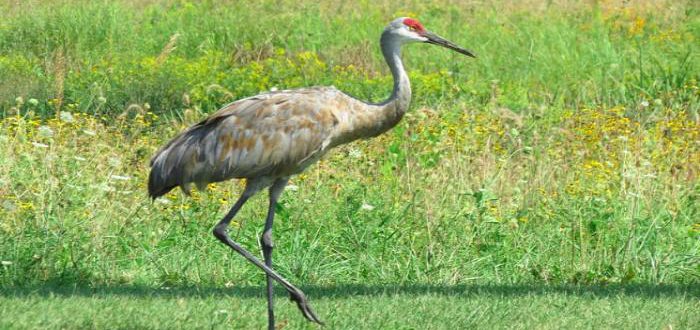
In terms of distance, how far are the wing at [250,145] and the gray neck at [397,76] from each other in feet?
1.37

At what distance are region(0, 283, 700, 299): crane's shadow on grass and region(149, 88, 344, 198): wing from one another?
0.75 metres

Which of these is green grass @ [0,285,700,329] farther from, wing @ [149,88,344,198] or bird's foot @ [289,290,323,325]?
wing @ [149,88,344,198]

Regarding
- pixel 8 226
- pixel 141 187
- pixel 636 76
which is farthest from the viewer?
pixel 636 76

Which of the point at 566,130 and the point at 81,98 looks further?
the point at 81,98

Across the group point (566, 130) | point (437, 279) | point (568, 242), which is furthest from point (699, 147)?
point (437, 279)

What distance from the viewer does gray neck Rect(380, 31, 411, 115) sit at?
311 inches

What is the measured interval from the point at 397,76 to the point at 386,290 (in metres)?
1.33

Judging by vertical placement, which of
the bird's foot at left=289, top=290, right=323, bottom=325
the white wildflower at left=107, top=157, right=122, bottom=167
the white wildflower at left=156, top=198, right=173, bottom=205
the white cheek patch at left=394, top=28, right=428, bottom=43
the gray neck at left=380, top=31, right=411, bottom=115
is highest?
the white cheek patch at left=394, top=28, right=428, bottom=43

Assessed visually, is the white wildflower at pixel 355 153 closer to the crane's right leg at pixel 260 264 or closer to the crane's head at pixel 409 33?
the crane's head at pixel 409 33

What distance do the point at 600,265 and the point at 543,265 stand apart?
38 cm

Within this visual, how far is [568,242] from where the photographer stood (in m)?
9.09

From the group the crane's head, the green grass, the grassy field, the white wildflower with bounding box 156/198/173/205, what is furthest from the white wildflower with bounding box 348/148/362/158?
the crane's head

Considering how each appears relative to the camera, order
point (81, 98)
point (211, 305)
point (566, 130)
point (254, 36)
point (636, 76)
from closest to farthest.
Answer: point (211, 305) → point (566, 130) → point (81, 98) → point (636, 76) → point (254, 36)

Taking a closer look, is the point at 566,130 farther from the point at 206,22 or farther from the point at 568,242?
the point at 206,22
